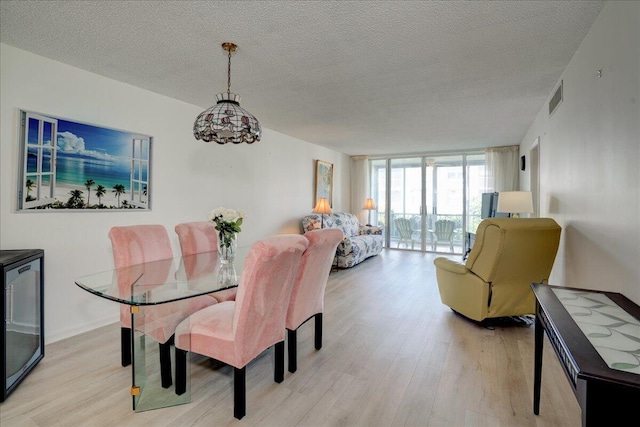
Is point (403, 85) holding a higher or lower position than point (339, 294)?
higher

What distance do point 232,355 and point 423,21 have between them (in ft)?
7.77

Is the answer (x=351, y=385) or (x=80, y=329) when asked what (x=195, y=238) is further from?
(x=351, y=385)

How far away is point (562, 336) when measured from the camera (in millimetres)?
1114

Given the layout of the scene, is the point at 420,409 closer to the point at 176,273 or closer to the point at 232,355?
the point at 232,355

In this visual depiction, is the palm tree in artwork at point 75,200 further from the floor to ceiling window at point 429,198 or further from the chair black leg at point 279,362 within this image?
the floor to ceiling window at point 429,198

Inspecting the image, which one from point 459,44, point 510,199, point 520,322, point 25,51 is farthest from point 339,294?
point 25,51

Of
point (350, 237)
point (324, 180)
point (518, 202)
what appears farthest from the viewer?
point (324, 180)

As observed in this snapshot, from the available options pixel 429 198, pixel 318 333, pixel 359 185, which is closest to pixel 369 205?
pixel 359 185

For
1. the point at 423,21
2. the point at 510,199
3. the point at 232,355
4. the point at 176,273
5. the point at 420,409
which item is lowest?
the point at 420,409

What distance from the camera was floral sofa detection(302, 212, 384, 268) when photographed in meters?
5.41

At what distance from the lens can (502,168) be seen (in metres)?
6.33

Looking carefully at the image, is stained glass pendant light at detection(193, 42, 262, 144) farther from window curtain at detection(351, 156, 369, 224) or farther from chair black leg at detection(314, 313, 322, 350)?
window curtain at detection(351, 156, 369, 224)

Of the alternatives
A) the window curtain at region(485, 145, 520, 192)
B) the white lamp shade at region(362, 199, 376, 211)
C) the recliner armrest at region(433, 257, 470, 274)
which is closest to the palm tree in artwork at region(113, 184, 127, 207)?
the recliner armrest at region(433, 257, 470, 274)

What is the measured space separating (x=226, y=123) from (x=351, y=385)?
199 cm
